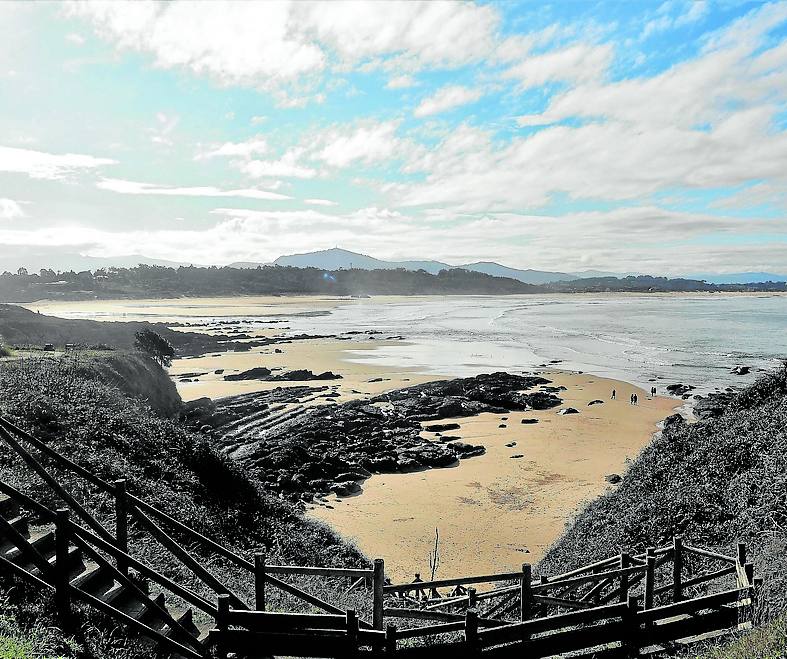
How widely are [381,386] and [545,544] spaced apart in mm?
26836

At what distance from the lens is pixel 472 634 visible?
7.18 meters

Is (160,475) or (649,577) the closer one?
(649,577)

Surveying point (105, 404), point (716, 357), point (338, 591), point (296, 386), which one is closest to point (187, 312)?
point (296, 386)

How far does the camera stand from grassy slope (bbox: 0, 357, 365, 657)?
12.8 m

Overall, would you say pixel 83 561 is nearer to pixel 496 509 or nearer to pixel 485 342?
pixel 496 509

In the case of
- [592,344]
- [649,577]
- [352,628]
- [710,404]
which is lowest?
[710,404]

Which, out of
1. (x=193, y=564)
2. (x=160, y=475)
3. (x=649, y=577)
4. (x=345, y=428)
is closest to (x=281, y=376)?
(x=345, y=428)

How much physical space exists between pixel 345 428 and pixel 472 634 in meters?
22.8

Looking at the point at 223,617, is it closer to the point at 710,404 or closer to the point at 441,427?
the point at 441,427

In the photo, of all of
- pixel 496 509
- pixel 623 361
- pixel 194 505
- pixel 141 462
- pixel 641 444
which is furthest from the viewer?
pixel 623 361

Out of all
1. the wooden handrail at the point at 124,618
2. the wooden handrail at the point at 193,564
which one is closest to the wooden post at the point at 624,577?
the wooden handrail at the point at 193,564

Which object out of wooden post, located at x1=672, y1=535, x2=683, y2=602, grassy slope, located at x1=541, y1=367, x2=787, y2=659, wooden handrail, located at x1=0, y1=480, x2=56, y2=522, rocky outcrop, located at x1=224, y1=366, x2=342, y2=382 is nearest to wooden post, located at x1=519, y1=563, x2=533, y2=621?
wooden post, located at x1=672, y1=535, x2=683, y2=602

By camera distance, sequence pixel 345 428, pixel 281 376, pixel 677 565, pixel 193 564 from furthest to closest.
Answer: pixel 281 376 < pixel 345 428 < pixel 677 565 < pixel 193 564

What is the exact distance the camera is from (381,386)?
142ft
